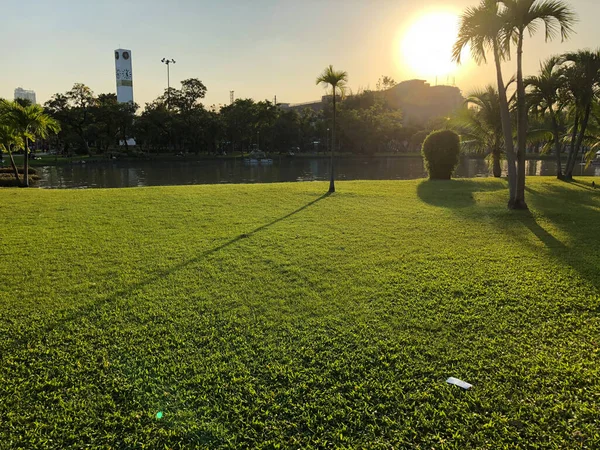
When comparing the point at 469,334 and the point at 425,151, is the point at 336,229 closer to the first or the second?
the point at 469,334

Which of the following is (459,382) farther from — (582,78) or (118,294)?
(582,78)

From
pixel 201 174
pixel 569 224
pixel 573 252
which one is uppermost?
pixel 201 174

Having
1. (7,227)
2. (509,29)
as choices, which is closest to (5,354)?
(7,227)

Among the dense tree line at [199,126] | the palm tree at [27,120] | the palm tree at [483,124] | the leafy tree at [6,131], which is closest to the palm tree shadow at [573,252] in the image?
the palm tree at [483,124]

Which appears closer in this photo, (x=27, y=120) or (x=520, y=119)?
(x=520, y=119)

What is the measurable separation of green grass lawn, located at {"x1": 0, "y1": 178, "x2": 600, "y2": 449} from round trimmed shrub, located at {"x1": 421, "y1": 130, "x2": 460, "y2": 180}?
12380 millimetres

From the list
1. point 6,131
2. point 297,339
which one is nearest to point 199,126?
point 6,131

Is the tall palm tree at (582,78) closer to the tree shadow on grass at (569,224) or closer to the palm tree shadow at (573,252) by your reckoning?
the tree shadow on grass at (569,224)

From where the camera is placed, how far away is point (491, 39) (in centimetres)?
987

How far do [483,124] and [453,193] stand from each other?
990 centimetres

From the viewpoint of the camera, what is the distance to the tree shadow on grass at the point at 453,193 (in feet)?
37.8

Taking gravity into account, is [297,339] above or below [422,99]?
below

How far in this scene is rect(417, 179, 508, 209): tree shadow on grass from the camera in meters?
11.5

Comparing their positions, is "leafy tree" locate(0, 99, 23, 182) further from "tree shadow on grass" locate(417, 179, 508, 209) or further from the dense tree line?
the dense tree line
